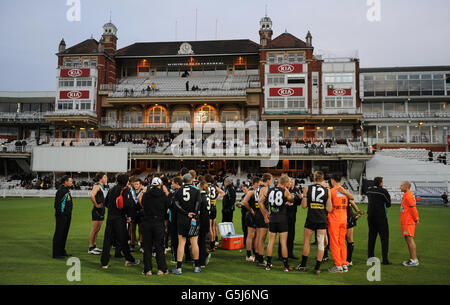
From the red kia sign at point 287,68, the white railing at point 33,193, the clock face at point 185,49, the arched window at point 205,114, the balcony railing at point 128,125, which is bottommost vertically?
the white railing at point 33,193

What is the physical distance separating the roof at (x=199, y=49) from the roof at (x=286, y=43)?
104 inches

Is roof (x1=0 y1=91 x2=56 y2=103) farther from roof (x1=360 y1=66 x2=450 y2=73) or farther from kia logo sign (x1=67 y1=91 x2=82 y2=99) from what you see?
roof (x1=360 y1=66 x2=450 y2=73)

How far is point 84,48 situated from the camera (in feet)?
146

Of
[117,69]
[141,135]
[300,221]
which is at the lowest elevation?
[300,221]

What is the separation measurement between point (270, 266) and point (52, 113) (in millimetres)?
42389

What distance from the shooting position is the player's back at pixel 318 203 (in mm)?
7215

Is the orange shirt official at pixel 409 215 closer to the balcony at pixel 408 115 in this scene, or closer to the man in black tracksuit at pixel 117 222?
the man in black tracksuit at pixel 117 222

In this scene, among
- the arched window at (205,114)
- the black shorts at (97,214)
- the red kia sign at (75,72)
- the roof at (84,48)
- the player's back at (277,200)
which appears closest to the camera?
the player's back at (277,200)

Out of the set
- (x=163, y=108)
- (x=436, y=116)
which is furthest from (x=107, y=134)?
(x=436, y=116)

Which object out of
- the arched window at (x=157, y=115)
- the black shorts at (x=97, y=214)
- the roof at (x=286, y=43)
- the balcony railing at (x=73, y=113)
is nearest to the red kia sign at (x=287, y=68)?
the roof at (x=286, y=43)

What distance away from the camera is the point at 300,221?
16.4 metres

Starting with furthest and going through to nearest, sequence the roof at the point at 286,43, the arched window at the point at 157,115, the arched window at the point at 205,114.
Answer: the arched window at the point at 157,115, the arched window at the point at 205,114, the roof at the point at 286,43

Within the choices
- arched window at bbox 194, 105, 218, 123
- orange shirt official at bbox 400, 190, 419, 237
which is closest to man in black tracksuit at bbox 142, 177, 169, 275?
orange shirt official at bbox 400, 190, 419, 237
